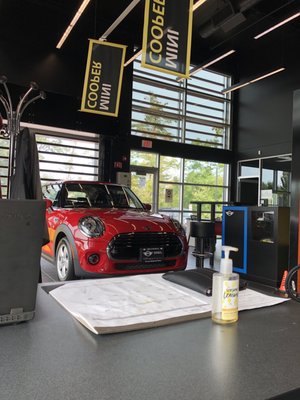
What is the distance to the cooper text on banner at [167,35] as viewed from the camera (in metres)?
4.39

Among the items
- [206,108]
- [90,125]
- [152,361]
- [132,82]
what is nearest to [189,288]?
[152,361]

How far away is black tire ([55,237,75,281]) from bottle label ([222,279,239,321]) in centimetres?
313

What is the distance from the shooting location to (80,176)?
9.73 metres

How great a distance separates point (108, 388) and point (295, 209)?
12.4 feet

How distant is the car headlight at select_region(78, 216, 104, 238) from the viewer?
359 centimetres

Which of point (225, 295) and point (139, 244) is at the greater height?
point (225, 295)

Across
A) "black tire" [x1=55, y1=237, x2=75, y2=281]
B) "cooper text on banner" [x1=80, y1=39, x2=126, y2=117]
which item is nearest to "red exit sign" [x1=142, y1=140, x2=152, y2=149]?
"cooper text on banner" [x1=80, y1=39, x2=126, y2=117]

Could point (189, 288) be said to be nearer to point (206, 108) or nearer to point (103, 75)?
point (103, 75)

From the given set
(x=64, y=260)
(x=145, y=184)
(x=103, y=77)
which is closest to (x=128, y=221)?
(x=64, y=260)

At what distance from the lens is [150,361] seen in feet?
2.04

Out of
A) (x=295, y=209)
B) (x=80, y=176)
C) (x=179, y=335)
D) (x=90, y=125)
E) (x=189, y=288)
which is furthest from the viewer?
(x=80, y=176)

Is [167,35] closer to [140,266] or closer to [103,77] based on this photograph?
[103,77]

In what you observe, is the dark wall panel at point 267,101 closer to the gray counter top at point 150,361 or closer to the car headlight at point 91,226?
the car headlight at point 91,226

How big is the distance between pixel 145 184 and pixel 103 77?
4.31 metres
